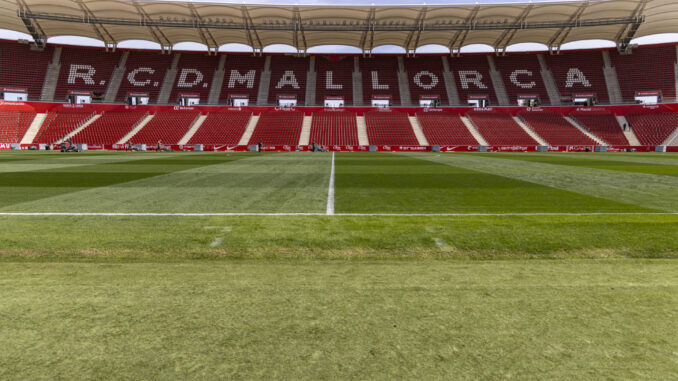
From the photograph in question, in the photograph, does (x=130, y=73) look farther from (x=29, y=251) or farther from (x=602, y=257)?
(x=602, y=257)

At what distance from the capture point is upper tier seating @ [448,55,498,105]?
52656mm

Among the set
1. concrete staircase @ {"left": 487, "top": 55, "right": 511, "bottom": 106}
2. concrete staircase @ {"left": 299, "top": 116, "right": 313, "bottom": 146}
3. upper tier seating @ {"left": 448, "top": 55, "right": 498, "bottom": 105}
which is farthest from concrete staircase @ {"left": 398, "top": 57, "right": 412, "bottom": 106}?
concrete staircase @ {"left": 299, "top": 116, "right": 313, "bottom": 146}

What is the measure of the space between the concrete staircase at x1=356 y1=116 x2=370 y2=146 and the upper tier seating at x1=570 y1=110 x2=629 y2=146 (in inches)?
1102

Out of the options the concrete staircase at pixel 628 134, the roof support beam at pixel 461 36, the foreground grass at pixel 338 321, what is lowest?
the foreground grass at pixel 338 321

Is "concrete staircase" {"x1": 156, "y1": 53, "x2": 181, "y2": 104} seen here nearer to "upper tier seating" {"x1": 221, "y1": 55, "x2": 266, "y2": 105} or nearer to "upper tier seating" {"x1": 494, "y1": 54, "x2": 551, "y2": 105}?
"upper tier seating" {"x1": 221, "y1": 55, "x2": 266, "y2": 105}

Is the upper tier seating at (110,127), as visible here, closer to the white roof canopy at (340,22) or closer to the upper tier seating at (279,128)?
the white roof canopy at (340,22)

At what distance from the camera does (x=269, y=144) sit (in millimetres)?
44750

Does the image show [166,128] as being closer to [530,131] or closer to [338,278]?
[530,131]

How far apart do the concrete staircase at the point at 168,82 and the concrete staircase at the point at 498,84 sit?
153 feet

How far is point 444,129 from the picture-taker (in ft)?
155

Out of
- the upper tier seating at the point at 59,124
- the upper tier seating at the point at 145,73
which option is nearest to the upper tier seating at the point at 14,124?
the upper tier seating at the point at 59,124

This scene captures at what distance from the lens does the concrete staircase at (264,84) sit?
52.2 m

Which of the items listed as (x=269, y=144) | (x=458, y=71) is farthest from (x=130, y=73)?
(x=458, y=71)

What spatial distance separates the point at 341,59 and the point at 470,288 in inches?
2322
